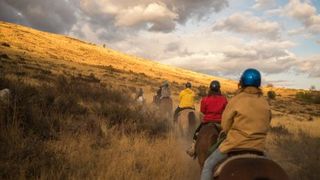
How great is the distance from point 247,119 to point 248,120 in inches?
0.8

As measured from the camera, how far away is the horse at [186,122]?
44.9 feet

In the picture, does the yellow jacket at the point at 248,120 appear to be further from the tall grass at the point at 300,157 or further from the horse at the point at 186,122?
the horse at the point at 186,122

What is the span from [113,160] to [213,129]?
7.69 ft

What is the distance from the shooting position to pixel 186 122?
551 inches

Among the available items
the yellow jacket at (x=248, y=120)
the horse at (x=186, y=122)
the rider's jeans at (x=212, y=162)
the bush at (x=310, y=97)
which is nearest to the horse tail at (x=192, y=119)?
the horse at (x=186, y=122)

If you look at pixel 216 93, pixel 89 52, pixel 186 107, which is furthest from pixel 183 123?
pixel 89 52

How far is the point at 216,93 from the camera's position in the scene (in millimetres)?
10562

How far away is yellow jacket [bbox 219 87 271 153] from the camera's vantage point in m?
6.14

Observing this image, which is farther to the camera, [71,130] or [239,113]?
[71,130]

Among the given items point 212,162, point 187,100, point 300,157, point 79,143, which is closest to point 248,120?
point 212,162

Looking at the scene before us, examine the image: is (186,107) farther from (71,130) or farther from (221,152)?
(221,152)

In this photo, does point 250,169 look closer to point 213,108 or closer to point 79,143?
point 213,108

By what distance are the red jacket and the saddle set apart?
3841 millimetres

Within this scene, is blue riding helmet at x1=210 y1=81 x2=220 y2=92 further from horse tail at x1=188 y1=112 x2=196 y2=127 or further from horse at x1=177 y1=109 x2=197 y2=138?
horse tail at x1=188 y1=112 x2=196 y2=127
